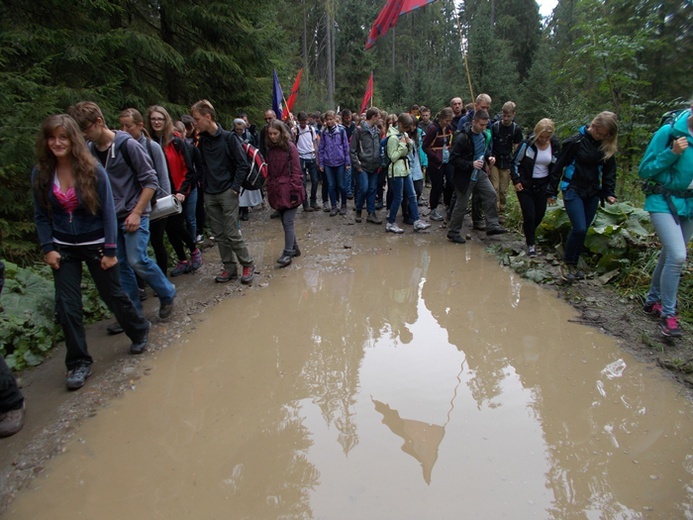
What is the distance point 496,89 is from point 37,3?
2380cm

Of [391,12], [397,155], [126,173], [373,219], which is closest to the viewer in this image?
[126,173]

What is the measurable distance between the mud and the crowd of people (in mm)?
379

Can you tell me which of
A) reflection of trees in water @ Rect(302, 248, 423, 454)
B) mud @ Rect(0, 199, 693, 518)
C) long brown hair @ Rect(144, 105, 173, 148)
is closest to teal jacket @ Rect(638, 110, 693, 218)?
mud @ Rect(0, 199, 693, 518)

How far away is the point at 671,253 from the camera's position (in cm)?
418

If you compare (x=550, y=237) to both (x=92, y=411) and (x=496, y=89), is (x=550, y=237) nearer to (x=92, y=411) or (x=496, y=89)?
(x=92, y=411)

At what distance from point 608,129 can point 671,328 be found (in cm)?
238

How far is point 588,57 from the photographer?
946 cm

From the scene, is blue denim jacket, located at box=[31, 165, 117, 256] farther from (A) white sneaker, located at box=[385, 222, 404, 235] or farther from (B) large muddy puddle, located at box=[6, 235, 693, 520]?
(A) white sneaker, located at box=[385, 222, 404, 235]

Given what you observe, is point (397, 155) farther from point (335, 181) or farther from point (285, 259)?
point (285, 259)

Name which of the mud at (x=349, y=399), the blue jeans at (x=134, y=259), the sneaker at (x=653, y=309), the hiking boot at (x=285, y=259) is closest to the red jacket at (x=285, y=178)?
the hiking boot at (x=285, y=259)

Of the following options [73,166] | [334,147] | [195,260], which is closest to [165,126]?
[195,260]

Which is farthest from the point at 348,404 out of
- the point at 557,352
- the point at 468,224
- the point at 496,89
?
the point at 496,89

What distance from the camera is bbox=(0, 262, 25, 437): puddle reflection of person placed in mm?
3152

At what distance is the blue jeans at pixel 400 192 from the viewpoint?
7.92 metres
